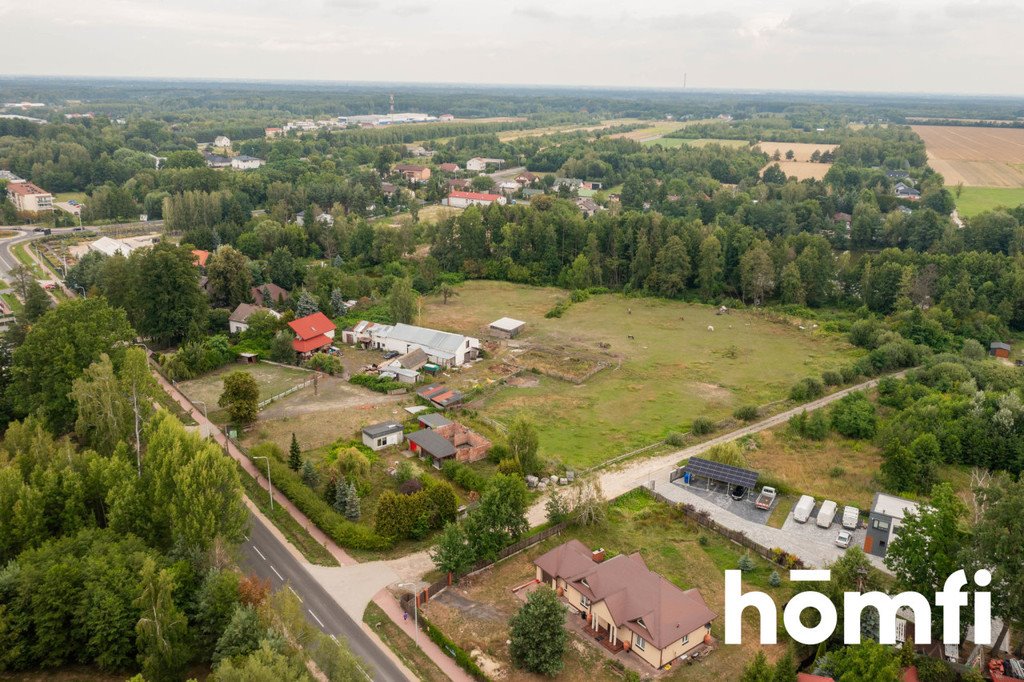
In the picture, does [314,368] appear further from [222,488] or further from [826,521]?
[826,521]

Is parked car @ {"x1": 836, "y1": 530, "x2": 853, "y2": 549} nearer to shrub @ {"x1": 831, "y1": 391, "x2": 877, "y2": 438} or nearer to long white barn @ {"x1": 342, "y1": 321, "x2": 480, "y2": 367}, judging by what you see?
shrub @ {"x1": 831, "y1": 391, "x2": 877, "y2": 438}

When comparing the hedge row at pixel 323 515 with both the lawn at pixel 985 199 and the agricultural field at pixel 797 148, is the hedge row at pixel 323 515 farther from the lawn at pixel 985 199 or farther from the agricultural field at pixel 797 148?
the agricultural field at pixel 797 148

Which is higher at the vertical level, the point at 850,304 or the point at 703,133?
the point at 703,133

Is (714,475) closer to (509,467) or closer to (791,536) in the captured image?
(791,536)

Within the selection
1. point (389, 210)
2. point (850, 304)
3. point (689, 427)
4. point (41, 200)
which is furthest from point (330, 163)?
point (689, 427)

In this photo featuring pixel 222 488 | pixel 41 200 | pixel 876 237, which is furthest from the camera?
pixel 41 200

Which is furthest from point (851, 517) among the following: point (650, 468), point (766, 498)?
point (650, 468)

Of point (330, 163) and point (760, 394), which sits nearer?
point (760, 394)

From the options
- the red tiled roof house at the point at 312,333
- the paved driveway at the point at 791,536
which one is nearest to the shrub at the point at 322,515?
the paved driveway at the point at 791,536
